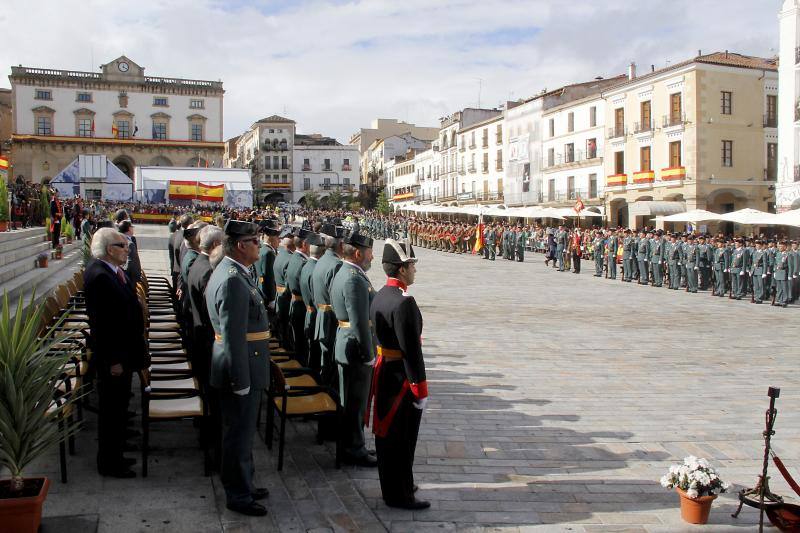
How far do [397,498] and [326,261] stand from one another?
2.47 m

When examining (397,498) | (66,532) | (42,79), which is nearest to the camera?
(66,532)

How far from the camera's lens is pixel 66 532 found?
4.16 meters

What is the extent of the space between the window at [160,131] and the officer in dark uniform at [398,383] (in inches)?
2859

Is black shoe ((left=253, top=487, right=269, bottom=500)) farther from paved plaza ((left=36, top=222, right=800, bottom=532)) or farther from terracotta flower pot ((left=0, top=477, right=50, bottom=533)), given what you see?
terracotta flower pot ((left=0, top=477, right=50, bottom=533))

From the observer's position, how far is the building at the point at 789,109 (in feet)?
91.2

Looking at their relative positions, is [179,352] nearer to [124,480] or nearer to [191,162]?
[124,480]

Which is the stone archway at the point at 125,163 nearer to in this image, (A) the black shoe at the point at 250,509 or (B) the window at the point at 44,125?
(B) the window at the point at 44,125

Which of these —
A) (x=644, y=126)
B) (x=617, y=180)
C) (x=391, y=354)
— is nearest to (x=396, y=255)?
(x=391, y=354)

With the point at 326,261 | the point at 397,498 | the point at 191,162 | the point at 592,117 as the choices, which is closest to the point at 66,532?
the point at 397,498

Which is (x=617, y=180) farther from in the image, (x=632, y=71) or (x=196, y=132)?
(x=196, y=132)

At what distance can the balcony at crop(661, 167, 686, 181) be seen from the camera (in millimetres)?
36094

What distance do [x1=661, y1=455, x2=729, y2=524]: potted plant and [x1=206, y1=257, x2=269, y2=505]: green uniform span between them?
2.75 metres

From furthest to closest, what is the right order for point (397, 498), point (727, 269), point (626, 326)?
point (727, 269)
point (626, 326)
point (397, 498)

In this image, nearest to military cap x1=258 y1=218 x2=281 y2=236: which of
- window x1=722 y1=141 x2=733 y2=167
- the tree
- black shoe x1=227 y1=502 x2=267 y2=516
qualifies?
black shoe x1=227 y1=502 x2=267 y2=516
